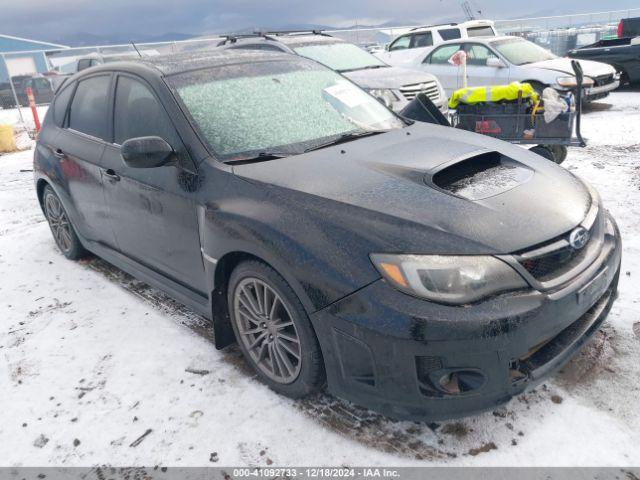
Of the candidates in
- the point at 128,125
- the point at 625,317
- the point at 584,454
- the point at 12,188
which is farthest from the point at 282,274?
the point at 12,188

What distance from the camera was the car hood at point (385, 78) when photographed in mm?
8305

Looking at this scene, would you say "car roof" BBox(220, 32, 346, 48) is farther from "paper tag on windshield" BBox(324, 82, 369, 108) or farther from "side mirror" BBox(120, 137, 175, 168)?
"side mirror" BBox(120, 137, 175, 168)

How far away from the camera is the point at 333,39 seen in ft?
Result: 31.1

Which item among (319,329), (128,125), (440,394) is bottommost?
(440,394)

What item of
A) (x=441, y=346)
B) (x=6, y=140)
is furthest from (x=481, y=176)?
(x=6, y=140)

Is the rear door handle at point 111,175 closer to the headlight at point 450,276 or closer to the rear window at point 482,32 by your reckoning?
the headlight at point 450,276

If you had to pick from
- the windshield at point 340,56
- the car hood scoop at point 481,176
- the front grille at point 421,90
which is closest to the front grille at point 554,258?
the car hood scoop at point 481,176

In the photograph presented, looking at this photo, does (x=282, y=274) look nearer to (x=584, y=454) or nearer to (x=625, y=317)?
(x=584, y=454)

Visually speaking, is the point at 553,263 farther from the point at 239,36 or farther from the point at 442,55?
the point at 442,55

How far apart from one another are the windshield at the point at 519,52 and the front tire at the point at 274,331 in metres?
9.15

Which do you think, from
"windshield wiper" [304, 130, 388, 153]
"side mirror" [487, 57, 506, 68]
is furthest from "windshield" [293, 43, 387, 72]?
"windshield wiper" [304, 130, 388, 153]

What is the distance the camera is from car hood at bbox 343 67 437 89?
27.2 ft

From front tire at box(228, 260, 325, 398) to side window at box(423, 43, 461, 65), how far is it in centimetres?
984

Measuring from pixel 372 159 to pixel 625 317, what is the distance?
1864 mm
